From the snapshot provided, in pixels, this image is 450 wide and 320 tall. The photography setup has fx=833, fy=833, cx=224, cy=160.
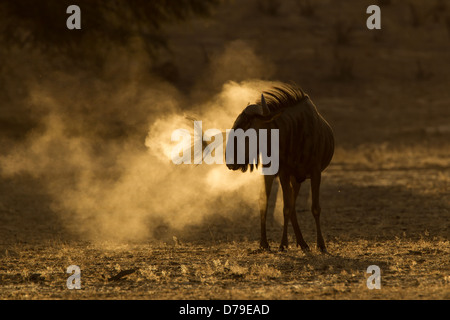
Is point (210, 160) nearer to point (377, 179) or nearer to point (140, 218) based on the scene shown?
point (140, 218)

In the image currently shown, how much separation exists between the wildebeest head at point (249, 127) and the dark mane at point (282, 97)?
35 cm

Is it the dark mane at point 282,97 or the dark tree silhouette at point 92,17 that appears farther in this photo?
the dark tree silhouette at point 92,17

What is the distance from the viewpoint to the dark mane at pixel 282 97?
9133 millimetres

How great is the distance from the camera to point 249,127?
28.6 feet

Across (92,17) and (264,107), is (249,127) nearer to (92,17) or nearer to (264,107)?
(264,107)

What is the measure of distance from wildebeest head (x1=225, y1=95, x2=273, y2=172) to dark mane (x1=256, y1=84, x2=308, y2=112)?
1.14 ft

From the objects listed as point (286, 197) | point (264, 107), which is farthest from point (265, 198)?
point (264, 107)

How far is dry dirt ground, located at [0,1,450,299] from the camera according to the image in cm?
780

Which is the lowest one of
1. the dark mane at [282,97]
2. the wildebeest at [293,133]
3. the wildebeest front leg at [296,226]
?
the wildebeest front leg at [296,226]

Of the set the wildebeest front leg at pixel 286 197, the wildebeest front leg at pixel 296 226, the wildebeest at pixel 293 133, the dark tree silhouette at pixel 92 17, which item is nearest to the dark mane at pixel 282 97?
the wildebeest at pixel 293 133

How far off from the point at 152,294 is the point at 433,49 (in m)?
26.1

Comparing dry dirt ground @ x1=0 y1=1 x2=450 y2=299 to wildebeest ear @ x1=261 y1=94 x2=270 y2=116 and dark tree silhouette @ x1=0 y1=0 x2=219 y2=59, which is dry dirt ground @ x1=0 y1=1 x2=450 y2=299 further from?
dark tree silhouette @ x1=0 y1=0 x2=219 y2=59

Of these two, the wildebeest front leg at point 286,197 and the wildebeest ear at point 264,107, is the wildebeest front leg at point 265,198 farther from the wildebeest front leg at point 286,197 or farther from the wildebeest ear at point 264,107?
the wildebeest ear at point 264,107

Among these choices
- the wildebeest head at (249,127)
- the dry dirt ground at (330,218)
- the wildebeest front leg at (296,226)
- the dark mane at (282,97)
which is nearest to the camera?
the dry dirt ground at (330,218)
